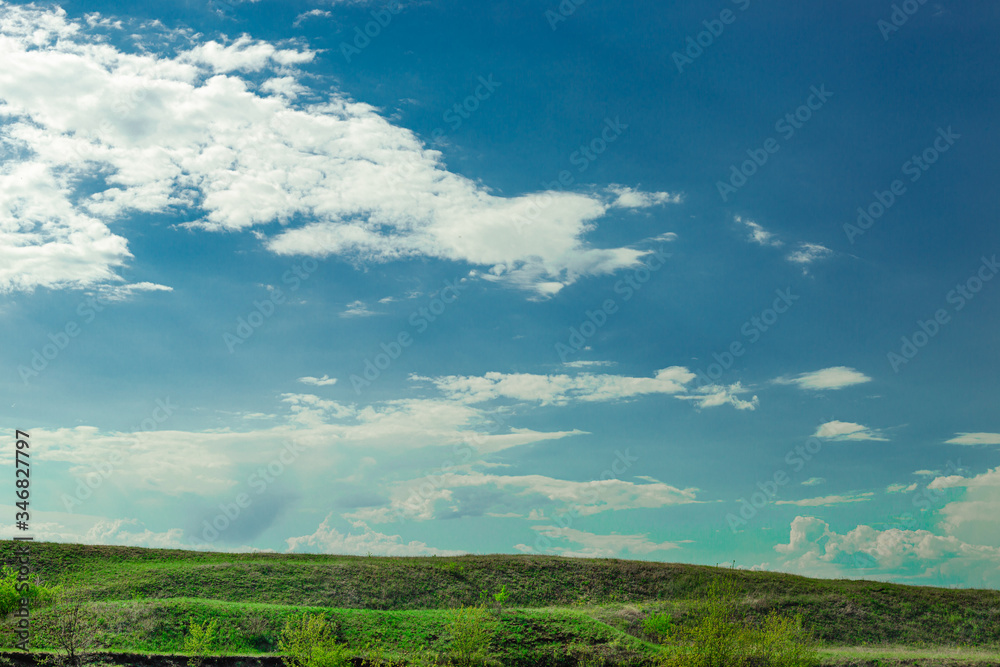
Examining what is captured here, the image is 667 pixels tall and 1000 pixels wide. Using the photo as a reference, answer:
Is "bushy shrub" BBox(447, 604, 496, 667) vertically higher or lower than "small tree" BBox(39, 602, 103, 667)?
higher

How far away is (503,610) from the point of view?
36094 millimetres

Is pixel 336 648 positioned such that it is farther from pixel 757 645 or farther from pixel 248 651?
pixel 757 645

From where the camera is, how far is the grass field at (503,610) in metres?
32.2

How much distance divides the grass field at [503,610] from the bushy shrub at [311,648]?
140cm

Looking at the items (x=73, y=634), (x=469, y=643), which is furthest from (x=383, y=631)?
(x=73, y=634)

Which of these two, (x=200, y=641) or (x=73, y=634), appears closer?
(x=73, y=634)

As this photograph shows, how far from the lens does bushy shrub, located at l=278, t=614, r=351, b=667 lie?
2608 centimetres

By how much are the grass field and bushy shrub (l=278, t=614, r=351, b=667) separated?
55.3 inches

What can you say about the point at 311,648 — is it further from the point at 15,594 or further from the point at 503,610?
the point at 15,594

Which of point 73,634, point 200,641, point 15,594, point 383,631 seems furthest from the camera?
point 15,594

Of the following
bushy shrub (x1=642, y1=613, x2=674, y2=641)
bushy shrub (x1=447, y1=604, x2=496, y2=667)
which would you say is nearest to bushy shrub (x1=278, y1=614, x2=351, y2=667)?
bushy shrub (x1=447, y1=604, x2=496, y2=667)

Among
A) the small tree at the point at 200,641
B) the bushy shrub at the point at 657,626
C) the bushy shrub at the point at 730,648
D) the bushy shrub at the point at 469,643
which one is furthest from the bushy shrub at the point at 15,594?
the bushy shrub at the point at 657,626

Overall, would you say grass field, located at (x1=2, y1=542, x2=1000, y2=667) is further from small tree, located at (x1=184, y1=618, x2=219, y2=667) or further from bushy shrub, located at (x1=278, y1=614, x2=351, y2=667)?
bushy shrub, located at (x1=278, y1=614, x2=351, y2=667)

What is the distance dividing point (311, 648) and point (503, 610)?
37.1 ft
